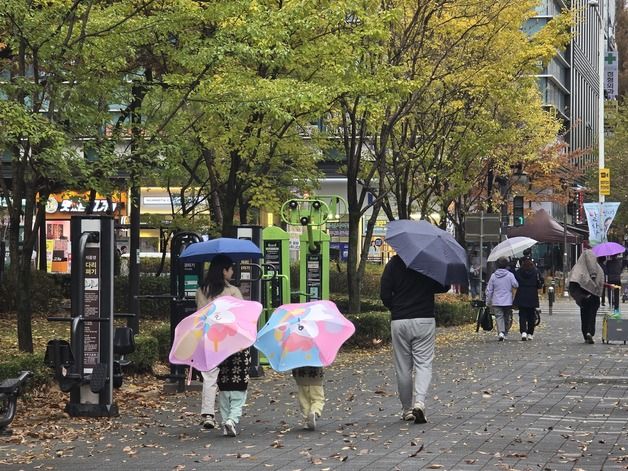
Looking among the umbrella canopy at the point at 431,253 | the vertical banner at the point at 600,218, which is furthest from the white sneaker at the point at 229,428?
the vertical banner at the point at 600,218

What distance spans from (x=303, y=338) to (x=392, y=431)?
1.14 m

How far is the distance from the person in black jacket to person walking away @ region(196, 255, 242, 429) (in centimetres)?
147

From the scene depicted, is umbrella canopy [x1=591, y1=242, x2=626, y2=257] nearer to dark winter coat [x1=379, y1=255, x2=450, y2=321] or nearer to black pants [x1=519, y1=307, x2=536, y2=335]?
black pants [x1=519, y1=307, x2=536, y2=335]

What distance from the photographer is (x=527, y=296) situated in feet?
75.6

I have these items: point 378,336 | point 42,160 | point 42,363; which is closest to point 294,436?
point 42,363

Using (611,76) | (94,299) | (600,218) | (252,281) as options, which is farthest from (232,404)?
(611,76)

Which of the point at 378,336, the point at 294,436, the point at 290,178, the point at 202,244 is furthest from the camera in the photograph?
the point at 290,178

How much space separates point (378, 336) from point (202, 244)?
27.5 ft

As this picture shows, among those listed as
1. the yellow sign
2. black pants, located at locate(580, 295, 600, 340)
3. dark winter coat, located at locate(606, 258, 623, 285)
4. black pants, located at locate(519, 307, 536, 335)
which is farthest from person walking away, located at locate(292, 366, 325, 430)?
the yellow sign

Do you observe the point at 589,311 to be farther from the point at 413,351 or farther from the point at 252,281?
the point at 413,351

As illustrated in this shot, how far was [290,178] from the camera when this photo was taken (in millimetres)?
27250

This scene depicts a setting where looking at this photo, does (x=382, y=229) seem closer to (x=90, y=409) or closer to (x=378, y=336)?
(x=378, y=336)

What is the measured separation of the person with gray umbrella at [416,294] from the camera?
1084cm

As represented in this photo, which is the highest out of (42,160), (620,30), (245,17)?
(620,30)
